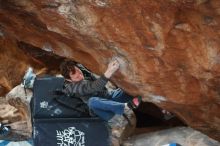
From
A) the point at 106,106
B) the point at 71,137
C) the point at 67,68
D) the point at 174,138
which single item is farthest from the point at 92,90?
the point at 174,138

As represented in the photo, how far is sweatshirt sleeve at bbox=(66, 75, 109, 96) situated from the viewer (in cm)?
478

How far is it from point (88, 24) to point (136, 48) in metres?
0.57

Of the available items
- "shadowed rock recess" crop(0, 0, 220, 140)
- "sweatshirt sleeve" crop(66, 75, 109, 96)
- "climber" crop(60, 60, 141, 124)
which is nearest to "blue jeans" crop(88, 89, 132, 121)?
"climber" crop(60, 60, 141, 124)

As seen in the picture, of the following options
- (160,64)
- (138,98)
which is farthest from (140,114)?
(160,64)

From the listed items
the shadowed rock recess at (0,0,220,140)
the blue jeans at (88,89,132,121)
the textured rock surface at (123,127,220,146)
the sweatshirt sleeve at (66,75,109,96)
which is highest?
the shadowed rock recess at (0,0,220,140)

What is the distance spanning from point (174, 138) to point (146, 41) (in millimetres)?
1685

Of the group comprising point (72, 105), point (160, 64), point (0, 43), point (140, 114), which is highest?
point (160, 64)

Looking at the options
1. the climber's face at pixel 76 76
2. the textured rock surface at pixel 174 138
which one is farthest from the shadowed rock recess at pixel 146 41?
the climber's face at pixel 76 76

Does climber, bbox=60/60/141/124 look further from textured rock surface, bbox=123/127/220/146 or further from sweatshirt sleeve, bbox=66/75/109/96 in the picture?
textured rock surface, bbox=123/127/220/146

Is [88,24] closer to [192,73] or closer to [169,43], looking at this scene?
[169,43]

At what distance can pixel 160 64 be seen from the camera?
4.63 m

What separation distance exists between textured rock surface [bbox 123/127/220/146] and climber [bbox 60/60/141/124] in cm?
68

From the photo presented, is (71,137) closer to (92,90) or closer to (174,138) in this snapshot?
(92,90)

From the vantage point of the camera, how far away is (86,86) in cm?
489
